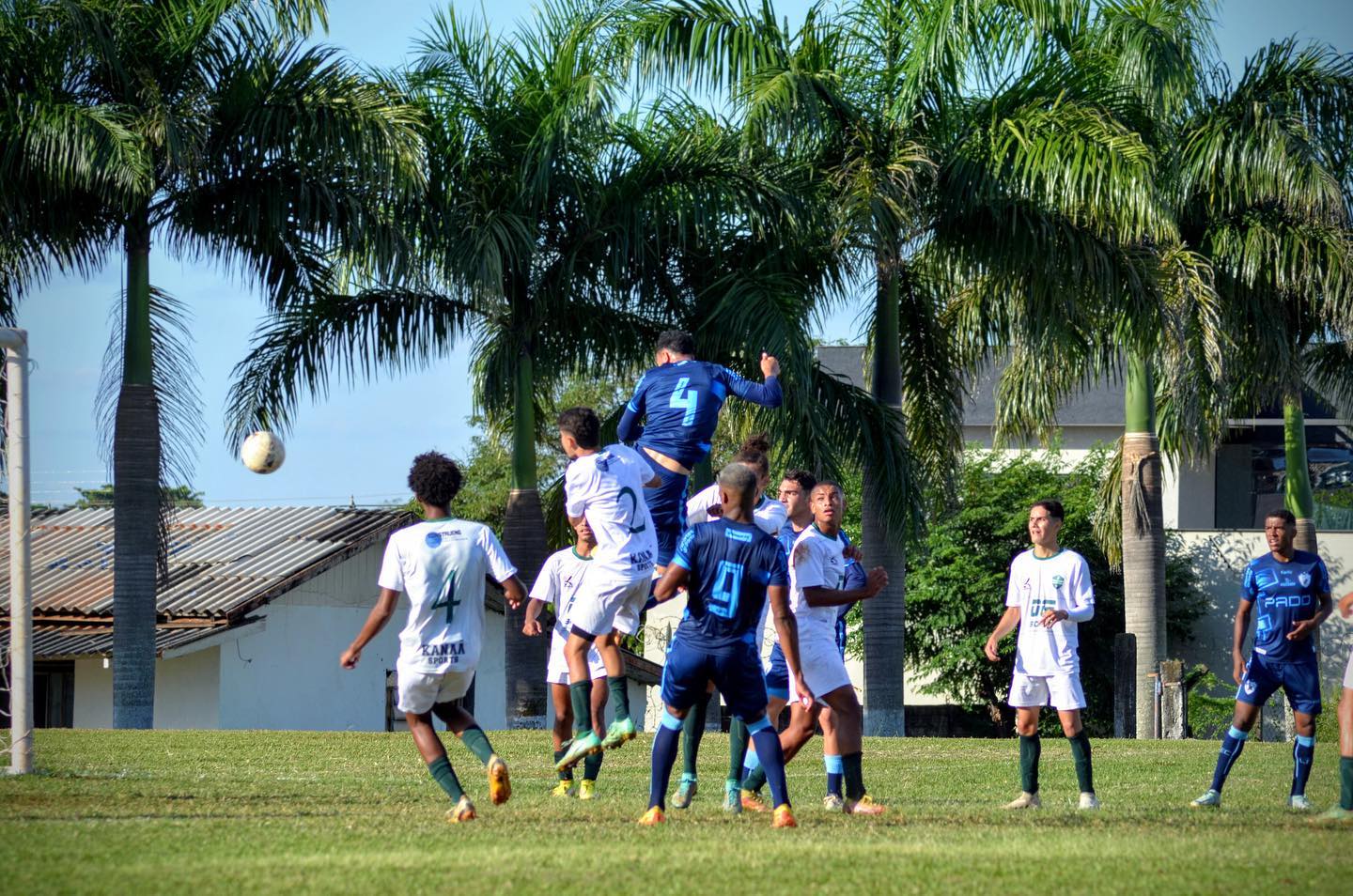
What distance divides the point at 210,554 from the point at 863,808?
2634 centimetres

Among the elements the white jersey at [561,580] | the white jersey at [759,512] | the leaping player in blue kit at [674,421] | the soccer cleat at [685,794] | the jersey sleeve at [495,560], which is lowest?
the soccer cleat at [685,794]

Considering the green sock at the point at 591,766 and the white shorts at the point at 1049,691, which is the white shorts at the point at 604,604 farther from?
the white shorts at the point at 1049,691

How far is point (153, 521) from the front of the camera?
1833cm

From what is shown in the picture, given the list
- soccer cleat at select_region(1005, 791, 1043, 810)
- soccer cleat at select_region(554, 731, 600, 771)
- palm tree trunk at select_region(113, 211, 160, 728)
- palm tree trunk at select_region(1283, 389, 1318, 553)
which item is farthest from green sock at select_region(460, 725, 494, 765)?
palm tree trunk at select_region(1283, 389, 1318, 553)

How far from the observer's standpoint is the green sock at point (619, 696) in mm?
9742

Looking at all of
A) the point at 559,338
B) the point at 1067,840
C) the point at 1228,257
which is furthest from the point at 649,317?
the point at 1067,840

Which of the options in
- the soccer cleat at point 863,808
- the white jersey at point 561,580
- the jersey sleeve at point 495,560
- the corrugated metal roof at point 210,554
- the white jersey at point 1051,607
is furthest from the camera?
the corrugated metal roof at point 210,554

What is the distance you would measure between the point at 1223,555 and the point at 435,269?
24353mm

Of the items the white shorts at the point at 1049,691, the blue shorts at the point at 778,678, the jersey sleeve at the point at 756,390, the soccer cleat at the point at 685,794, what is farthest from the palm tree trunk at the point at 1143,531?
the soccer cleat at the point at 685,794

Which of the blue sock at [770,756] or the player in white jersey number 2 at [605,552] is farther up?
the player in white jersey number 2 at [605,552]

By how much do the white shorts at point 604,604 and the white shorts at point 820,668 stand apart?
1.07m

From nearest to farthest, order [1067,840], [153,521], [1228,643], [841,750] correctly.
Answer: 1. [1067,840]
2. [841,750]
3. [153,521]
4. [1228,643]

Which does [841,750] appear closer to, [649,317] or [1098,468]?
[649,317]

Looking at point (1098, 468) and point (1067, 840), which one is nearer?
point (1067, 840)
